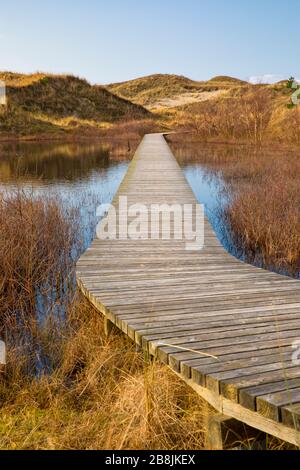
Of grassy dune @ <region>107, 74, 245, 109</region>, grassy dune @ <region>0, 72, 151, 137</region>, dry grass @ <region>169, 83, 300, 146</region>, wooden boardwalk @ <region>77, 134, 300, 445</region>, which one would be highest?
grassy dune @ <region>107, 74, 245, 109</region>

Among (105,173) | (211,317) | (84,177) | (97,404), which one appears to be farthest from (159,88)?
(97,404)

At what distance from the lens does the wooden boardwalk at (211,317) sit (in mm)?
2301

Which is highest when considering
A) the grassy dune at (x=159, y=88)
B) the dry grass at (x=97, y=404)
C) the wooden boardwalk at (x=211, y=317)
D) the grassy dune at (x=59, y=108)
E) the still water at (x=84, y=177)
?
the grassy dune at (x=159, y=88)

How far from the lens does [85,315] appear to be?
4336 millimetres

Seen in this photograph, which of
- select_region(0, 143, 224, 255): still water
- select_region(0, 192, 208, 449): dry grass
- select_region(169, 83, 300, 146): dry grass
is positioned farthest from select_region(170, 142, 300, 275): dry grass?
select_region(169, 83, 300, 146): dry grass

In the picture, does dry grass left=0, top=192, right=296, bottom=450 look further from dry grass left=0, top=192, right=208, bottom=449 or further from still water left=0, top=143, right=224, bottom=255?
still water left=0, top=143, right=224, bottom=255

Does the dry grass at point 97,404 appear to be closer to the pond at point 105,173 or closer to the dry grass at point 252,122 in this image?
the pond at point 105,173

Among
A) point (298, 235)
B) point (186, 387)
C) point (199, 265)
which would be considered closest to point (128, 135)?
point (298, 235)

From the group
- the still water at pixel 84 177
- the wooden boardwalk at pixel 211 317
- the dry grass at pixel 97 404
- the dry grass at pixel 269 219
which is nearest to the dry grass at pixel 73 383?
the dry grass at pixel 97 404

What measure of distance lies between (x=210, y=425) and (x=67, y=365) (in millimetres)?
1509

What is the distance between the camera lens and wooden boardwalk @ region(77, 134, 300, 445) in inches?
90.6

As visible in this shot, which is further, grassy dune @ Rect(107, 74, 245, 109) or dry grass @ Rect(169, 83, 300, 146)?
grassy dune @ Rect(107, 74, 245, 109)

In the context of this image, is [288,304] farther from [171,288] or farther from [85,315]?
[85,315]

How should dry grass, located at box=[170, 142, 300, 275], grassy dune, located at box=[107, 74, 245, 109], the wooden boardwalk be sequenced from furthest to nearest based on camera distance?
grassy dune, located at box=[107, 74, 245, 109]
dry grass, located at box=[170, 142, 300, 275]
the wooden boardwalk
